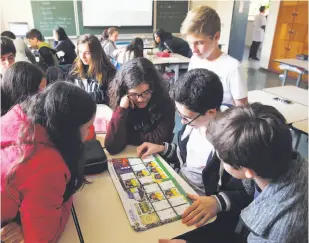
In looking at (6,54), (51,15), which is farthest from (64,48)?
(6,54)

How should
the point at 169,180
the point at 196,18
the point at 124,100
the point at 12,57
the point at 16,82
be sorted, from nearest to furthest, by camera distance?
the point at 169,180, the point at 16,82, the point at 124,100, the point at 196,18, the point at 12,57

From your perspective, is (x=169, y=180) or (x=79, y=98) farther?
(x=169, y=180)

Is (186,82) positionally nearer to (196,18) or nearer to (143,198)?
(143,198)

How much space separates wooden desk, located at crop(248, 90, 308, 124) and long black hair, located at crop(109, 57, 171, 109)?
3.31 ft

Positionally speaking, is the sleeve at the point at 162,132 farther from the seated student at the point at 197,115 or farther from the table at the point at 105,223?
the table at the point at 105,223

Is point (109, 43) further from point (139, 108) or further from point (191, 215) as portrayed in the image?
point (191, 215)

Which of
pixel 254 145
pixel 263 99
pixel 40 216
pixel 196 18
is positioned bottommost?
pixel 263 99

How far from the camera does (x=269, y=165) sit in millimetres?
680

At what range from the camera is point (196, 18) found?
1.53 metres

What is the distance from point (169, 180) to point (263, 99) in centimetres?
168

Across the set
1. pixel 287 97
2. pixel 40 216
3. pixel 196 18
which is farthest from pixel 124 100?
pixel 287 97

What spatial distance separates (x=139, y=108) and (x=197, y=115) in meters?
0.48

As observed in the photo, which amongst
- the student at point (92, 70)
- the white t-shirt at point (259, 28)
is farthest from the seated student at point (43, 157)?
the white t-shirt at point (259, 28)

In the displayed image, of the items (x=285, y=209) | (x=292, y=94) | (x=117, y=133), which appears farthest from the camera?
(x=292, y=94)
